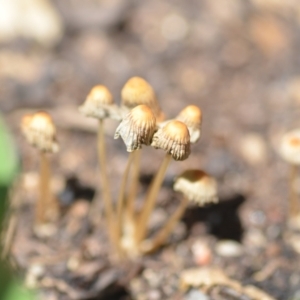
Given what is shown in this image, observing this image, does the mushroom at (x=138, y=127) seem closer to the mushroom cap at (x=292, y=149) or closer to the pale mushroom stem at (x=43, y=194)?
the pale mushroom stem at (x=43, y=194)

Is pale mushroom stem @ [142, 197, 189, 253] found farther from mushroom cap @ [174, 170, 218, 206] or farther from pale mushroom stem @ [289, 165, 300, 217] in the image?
pale mushroom stem @ [289, 165, 300, 217]

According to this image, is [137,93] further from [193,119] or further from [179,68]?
[179,68]

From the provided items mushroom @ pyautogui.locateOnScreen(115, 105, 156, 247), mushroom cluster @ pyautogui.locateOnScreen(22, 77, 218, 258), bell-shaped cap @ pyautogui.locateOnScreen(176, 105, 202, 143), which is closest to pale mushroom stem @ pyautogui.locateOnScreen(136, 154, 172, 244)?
mushroom cluster @ pyautogui.locateOnScreen(22, 77, 218, 258)

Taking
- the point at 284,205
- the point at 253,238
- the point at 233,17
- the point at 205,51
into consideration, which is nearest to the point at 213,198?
the point at 253,238

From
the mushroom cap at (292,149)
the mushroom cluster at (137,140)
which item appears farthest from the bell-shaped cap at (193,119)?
the mushroom cap at (292,149)

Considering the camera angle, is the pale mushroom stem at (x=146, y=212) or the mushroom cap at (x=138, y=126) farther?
the pale mushroom stem at (x=146, y=212)

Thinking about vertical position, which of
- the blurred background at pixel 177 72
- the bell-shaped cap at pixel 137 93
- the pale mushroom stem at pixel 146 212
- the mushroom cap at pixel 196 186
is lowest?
the mushroom cap at pixel 196 186

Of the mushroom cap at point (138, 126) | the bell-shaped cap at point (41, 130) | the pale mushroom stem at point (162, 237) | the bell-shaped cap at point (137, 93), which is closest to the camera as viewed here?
the mushroom cap at point (138, 126)
